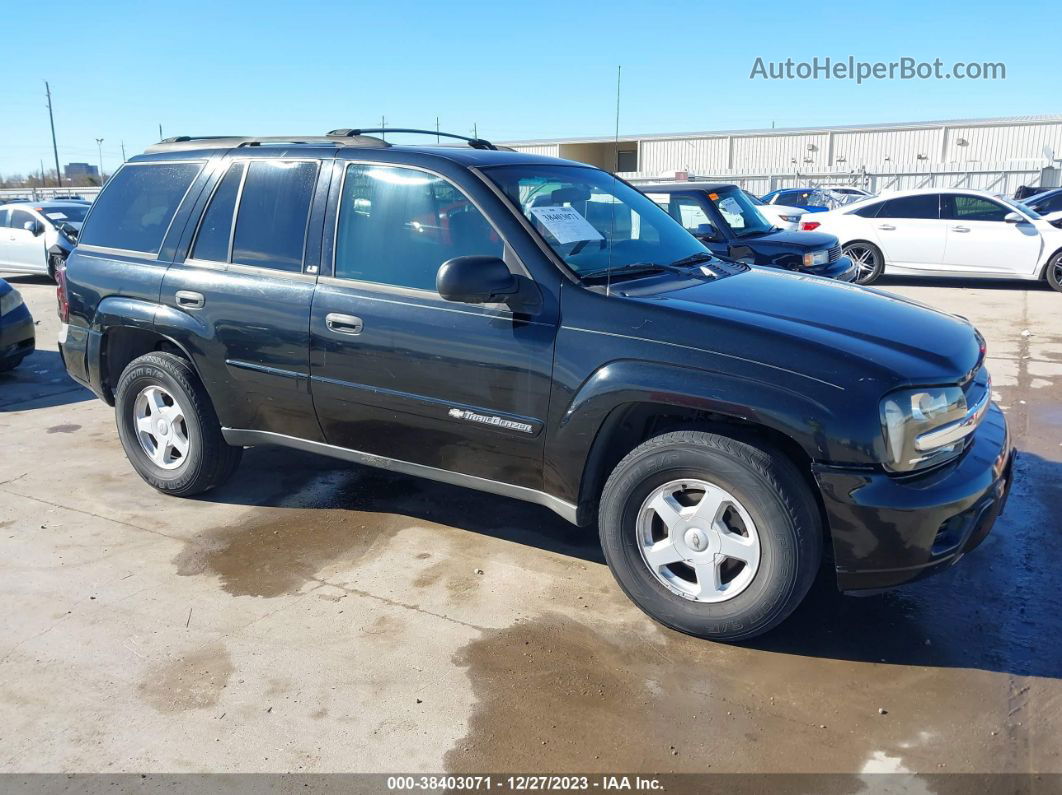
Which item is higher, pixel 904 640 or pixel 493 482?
pixel 493 482

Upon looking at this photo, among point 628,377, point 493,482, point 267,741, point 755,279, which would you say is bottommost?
point 267,741

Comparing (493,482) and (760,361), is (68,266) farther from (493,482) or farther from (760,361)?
(760,361)

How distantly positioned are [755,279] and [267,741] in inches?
113

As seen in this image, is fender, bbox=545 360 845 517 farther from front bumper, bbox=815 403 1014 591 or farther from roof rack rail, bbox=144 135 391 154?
roof rack rail, bbox=144 135 391 154

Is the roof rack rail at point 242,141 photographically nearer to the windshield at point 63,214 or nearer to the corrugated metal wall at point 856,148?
the windshield at point 63,214

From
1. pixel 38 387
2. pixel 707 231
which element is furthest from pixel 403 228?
pixel 707 231

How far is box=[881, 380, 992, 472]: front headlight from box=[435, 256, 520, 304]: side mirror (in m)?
1.51

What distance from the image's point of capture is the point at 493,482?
3.88 meters

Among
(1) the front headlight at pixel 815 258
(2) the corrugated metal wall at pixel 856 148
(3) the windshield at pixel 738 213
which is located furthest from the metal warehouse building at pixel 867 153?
(1) the front headlight at pixel 815 258

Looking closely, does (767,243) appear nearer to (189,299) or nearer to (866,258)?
(866,258)

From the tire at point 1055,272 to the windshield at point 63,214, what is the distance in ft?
51.7

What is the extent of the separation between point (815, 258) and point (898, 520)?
22.4 feet

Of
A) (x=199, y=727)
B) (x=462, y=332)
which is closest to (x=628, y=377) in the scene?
(x=462, y=332)

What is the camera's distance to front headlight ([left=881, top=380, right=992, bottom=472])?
303 cm
